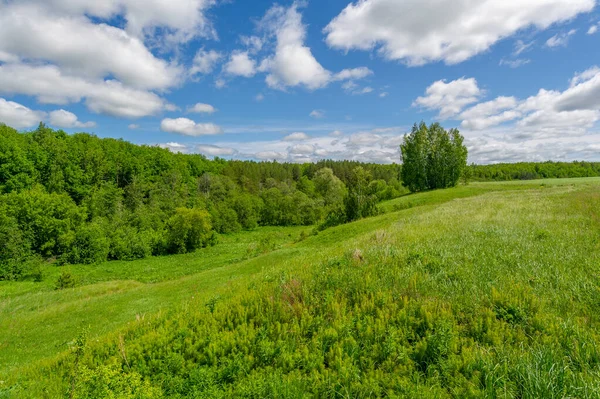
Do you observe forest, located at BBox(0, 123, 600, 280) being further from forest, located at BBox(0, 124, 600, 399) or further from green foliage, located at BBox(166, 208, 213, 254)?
forest, located at BBox(0, 124, 600, 399)

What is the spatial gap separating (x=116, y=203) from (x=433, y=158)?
2980 inches

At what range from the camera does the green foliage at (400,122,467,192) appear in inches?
2482

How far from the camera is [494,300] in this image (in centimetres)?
579

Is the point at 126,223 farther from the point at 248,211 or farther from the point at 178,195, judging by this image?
the point at 248,211

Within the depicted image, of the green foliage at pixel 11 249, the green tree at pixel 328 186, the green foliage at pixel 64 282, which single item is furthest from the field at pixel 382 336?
the green tree at pixel 328 186

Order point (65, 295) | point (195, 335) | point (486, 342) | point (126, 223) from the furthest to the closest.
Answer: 1. point (126, 223)
2. point (65, 295)
3. point (195, 335)
4. point (486, 342)

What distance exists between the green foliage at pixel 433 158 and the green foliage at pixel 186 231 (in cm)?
5021

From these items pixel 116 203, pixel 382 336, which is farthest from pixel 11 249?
pixel 382 336

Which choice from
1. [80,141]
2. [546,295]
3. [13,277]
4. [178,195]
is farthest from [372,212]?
[80,141]

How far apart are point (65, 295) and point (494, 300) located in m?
31.2

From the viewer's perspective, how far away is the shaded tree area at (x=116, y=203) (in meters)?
42.2

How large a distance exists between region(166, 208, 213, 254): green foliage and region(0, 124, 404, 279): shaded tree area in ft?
0.66

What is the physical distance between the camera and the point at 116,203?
2549 inches

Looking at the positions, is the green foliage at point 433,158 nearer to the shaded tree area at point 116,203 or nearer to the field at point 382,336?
the shaded tree area at point 116,203
